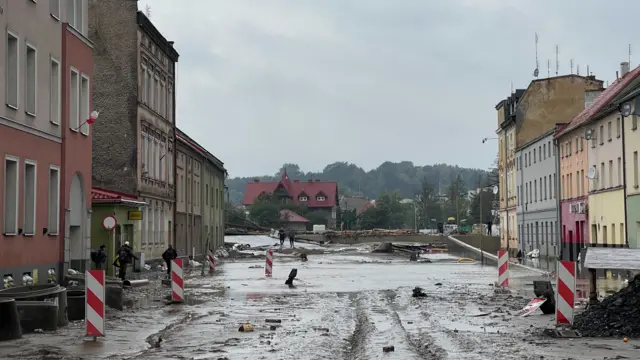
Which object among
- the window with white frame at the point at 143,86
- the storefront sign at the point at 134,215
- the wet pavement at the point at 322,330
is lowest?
the wet pavement at the point at 322,330

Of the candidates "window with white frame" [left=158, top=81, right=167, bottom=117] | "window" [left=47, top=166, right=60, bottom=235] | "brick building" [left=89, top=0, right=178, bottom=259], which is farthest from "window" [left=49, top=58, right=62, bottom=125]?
"window with white frame" [left=158, top=81, right=167, bottom=117]

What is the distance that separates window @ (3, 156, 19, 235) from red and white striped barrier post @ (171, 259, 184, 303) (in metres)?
3.94

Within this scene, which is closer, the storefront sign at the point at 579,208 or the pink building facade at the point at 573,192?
the storefront sign at the point at 579,208

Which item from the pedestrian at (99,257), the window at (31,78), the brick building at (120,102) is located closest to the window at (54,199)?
the window at (31,78)

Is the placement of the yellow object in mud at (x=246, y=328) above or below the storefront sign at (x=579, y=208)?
below

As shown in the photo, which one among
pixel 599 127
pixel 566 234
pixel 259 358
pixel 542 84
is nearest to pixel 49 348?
pixel 259 358

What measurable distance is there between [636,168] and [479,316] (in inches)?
1090

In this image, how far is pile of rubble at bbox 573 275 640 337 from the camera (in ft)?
53.4

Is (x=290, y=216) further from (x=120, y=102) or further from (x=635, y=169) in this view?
(x=635, y=169)

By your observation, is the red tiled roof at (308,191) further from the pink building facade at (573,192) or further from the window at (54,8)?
the window at (54,8)

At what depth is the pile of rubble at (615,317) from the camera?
16.3 metres

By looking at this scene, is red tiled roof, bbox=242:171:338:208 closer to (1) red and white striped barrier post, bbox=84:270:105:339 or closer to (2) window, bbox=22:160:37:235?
(2) window, bbox=22:160:37:235

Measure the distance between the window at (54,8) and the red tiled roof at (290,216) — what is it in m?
113

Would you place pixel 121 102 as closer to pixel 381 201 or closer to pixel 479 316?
pixel 479 316
